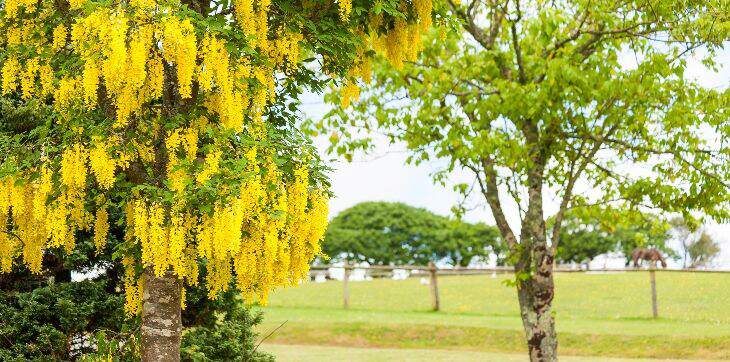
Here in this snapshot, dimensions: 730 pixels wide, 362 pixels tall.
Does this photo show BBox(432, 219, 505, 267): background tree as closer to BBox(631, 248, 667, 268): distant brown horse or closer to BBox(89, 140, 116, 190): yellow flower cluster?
BBox(631, 248, 667, 268): distant brown horse

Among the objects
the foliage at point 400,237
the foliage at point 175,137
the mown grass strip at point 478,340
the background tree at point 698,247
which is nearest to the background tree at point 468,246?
the foliage at point 400,237

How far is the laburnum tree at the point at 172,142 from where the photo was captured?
616 centimetres

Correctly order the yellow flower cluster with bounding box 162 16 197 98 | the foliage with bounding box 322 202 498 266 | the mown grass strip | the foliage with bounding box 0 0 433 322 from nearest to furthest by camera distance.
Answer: the yellow flower cluster with bounding box 162 16 197 98, the foliage with bounding box 0 0 433 322, the mown grass strip, the foliage with bounding box 322 202 498 266

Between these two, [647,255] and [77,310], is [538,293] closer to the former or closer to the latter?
[77,310]

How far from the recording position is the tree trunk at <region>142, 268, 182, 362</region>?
23.2ft

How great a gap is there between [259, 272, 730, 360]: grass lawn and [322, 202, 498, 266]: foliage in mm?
35142

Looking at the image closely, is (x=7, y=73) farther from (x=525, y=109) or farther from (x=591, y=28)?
(x=591, y=28)

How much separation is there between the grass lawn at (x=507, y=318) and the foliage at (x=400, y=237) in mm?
35142

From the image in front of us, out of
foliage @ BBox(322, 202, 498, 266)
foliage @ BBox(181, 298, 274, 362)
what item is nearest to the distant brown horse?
foliage @ BBox(322, 202, 498, 266)

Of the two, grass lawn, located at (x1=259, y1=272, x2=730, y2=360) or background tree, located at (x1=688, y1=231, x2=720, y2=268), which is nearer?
grass lawn, located at (x1=259, y1=272, x2=730, y2=360)

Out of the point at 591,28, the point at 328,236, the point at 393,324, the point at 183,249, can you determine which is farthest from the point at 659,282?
the point at 328,236

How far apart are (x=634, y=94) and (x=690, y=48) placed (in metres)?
1.01

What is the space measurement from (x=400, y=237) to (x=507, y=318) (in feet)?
172

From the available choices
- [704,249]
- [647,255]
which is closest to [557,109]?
[647,255]
